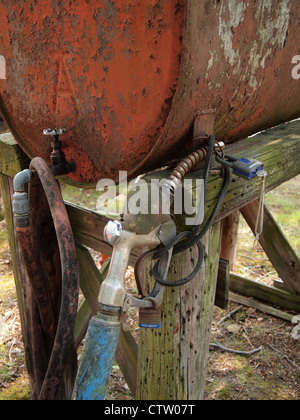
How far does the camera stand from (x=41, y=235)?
66.9 inches

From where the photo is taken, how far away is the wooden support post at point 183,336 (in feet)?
4.21

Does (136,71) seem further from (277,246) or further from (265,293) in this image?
(265,293)

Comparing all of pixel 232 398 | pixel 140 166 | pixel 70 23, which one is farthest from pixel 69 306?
pixel 232 398

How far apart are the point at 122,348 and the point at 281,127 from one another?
1.41 m

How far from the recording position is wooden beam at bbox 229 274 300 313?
3013mm

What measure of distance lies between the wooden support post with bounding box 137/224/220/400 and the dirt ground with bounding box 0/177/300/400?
3.73 feet

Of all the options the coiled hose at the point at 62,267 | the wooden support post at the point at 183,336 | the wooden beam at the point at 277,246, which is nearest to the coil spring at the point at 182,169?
the wooden support post at the point at 183,336

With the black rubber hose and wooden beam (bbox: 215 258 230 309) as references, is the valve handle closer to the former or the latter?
the black rubber hose

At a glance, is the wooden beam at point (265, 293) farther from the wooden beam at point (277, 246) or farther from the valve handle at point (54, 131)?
the valve handle at point (54, 131)

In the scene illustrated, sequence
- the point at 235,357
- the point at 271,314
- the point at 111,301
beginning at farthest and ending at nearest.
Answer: the point at 271,314 < the point at 235,357 < the point at 111,301

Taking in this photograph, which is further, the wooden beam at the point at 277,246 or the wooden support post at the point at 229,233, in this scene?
the wooden support post at the point at 229,233

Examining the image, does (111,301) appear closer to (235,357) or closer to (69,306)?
(69,306)

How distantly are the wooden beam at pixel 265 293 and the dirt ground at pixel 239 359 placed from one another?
132 millimetres

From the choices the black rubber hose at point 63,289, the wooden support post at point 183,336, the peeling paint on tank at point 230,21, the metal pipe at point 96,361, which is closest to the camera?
the metal pipe at point 96,361
